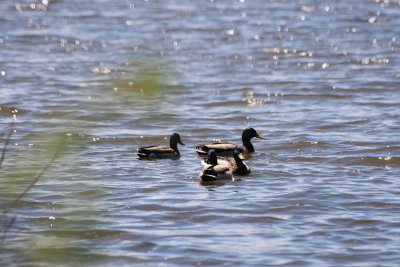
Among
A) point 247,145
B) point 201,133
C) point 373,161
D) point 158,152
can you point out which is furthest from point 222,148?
point 373,161

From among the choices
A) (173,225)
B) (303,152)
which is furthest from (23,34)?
(173,225)

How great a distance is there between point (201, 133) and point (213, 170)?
294cm

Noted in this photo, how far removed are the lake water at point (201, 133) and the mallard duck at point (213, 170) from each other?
0.72 feet

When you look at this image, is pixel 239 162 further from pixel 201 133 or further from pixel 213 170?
pixel 201 133

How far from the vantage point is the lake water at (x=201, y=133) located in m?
7.38

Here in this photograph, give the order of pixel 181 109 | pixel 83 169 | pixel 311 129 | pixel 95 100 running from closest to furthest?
1. pixel 95 100
2. pixel 83 169
3. pixel 311 129
4. pixel 181 109

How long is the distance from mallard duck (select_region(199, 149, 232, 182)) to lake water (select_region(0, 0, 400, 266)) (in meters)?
0.22

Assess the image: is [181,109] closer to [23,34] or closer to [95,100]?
[23,34]

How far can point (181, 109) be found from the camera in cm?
1464

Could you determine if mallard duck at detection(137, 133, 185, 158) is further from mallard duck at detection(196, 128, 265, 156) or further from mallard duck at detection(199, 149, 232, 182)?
mallard duck at detection(199, 149, 232, 182)

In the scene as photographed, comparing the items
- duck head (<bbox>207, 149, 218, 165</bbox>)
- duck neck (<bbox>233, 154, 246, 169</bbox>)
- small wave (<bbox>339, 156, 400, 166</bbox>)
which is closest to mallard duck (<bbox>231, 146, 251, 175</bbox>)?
duck neck (<bbox>233, 154, 246, 169</bbox>)

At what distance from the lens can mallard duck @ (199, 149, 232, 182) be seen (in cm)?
1009

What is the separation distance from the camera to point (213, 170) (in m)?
10.2

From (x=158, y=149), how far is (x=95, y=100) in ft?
24.1
